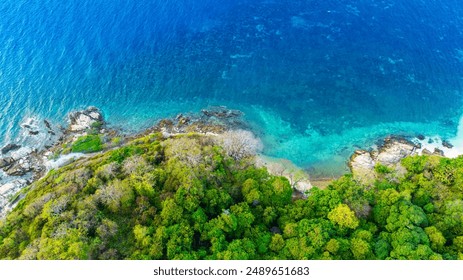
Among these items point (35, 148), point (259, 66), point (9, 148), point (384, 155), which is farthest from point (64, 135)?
point (384, 155)

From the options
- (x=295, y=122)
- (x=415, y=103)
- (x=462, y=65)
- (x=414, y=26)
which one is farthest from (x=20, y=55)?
(x=462, y=65)

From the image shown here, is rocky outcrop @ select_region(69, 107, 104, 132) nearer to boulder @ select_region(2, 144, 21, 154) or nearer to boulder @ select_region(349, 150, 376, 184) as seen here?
boulder @ select_region(2, 144, 21, 154)

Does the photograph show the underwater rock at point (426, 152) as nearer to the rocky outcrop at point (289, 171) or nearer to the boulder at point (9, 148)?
the rocky outcrop at point (289, 171)

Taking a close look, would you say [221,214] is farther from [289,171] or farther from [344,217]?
[289,171]

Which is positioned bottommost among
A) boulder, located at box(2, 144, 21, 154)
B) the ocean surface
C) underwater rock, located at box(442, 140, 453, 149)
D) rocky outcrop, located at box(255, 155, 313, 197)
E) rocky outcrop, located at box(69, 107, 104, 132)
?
rocky outcrop, located at box(255, 155, 313, 197)

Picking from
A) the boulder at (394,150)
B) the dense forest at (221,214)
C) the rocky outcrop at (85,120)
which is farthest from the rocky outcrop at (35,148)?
the boulder at (394,150)

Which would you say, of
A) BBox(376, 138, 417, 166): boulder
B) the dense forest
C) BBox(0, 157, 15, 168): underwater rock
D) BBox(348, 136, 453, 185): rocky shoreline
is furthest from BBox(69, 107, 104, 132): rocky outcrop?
BBox(376, 138, 417, 166): boulder

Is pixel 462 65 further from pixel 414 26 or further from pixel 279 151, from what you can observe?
pixel 279 151
